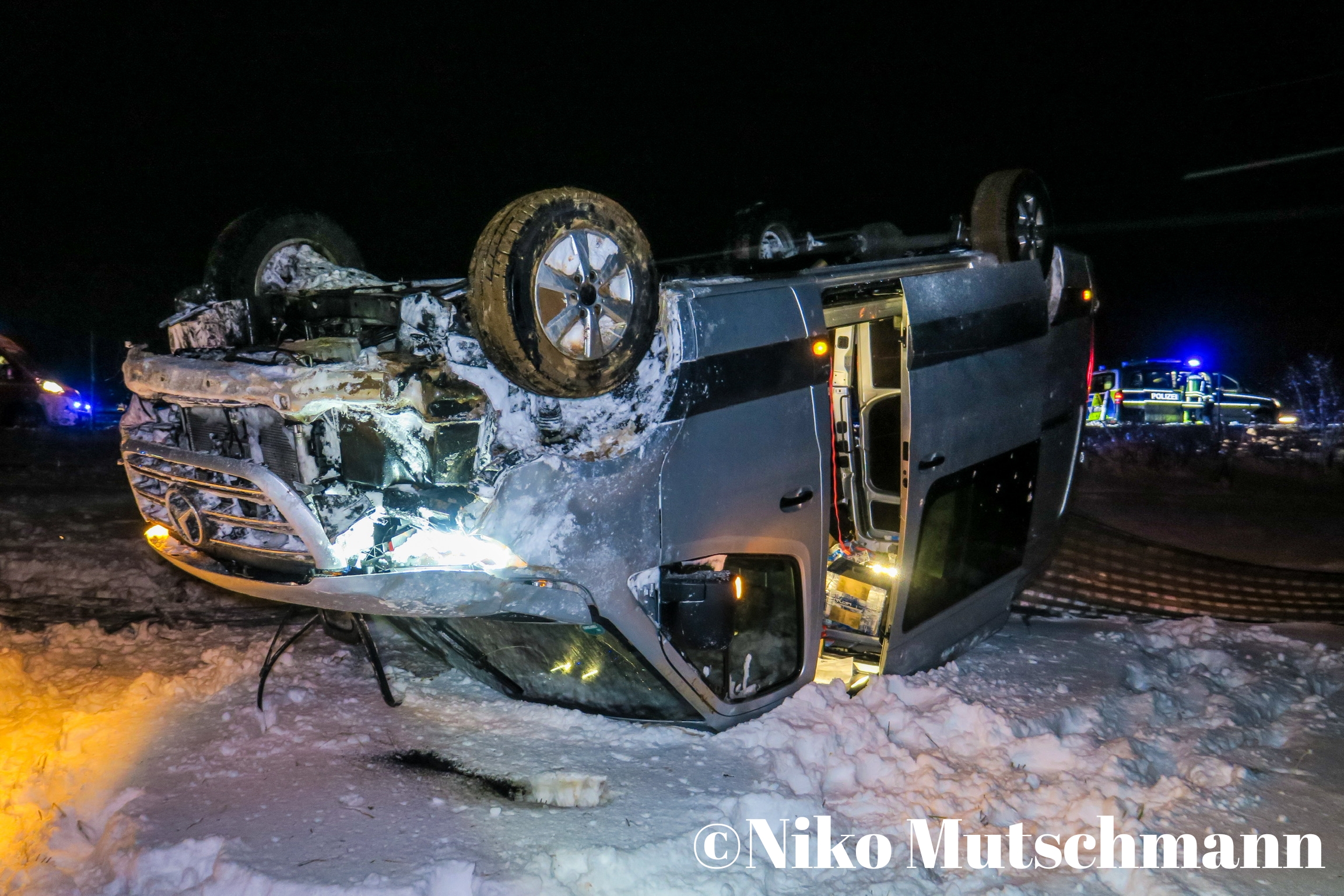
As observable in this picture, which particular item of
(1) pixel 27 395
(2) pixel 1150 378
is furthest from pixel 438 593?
(2) pixel 1150 378

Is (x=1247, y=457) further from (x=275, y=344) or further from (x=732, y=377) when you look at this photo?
(x=275, y=344)

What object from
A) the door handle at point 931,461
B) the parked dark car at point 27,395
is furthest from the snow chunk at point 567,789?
the parked dark car at point 27,395

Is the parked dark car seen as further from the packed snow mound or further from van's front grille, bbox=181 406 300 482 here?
van's front grille, bbox=181 406 300 482

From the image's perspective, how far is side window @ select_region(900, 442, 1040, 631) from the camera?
4.20 m

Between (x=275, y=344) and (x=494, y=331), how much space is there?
1.22 metres

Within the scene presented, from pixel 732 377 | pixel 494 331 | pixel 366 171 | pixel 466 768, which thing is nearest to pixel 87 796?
pixel 466 768

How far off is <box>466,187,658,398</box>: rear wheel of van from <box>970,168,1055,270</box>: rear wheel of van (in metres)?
2.44

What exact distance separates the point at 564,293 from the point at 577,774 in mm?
1717

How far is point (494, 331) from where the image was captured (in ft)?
9.64

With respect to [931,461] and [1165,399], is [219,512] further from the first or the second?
[1165,399]

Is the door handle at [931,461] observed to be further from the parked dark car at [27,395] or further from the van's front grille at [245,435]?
the parked dark car at [27,395]

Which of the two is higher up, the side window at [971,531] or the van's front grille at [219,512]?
the van's front grille at [219,512]

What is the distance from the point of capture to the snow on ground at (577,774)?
2812mm

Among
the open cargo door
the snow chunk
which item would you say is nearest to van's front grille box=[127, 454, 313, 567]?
the snow chunk
